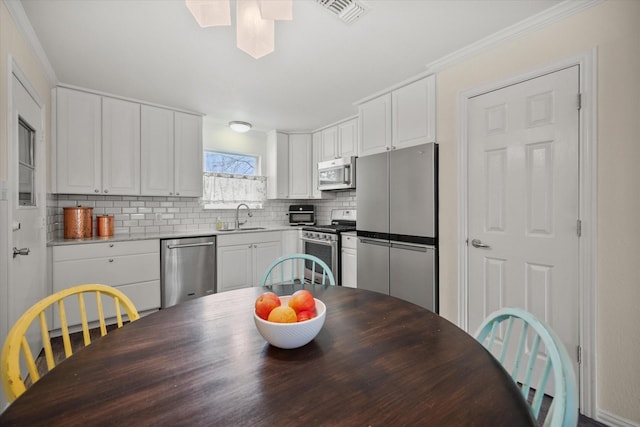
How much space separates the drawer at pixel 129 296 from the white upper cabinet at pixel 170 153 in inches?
41.4

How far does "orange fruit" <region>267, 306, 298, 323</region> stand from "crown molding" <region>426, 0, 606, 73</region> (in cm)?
230

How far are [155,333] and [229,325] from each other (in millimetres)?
245

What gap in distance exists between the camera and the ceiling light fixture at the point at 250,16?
116cm

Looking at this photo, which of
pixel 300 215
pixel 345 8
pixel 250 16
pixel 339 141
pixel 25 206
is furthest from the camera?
pixel 300 215

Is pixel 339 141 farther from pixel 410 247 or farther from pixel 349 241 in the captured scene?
pixel 410 247

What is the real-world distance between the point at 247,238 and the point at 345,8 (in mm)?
2852

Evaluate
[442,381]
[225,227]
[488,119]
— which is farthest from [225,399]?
[225,227]

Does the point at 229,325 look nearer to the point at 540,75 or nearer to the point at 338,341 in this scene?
the point at 338,341

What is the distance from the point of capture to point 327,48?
215 cm

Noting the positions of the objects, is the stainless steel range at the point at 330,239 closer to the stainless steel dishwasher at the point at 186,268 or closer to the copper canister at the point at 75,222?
the stainless steel dishwasher at the point at 186,268

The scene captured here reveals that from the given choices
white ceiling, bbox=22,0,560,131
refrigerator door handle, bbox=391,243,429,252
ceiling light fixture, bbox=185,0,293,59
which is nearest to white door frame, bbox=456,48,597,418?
white ceiling, bbox=22,0,560,131

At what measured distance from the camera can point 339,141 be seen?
13.1 ft

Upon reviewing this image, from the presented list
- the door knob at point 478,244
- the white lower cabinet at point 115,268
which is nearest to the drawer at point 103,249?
the white lower cabinet at point 115,268

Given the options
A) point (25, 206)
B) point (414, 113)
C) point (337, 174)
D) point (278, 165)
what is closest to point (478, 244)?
point (414, 113)
